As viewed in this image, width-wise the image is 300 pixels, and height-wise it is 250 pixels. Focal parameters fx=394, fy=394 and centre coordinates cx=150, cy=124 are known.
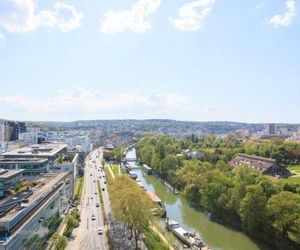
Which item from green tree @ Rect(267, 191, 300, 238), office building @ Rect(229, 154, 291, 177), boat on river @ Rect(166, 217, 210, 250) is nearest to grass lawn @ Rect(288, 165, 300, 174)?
office building @ Rect(229, 154, 291, 177)

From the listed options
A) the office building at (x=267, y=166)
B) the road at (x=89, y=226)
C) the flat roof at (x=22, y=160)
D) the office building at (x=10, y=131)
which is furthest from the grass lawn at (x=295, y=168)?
the office building at (x=10, y=131)

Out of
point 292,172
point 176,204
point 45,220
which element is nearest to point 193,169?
point 176,204

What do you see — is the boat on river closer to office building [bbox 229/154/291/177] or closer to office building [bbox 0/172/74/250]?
office building [bbox 0/172/74/250]

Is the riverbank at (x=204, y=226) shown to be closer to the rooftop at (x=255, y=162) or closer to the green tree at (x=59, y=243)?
the green tree at (x=59, y=243)

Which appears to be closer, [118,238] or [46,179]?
[118,238]

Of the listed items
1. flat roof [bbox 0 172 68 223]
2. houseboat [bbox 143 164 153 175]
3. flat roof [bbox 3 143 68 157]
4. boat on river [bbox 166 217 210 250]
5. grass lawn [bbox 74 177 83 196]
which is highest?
flat roof [bbox 3 143 68 157]

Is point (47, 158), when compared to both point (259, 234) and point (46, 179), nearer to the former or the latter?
point (46, 179)

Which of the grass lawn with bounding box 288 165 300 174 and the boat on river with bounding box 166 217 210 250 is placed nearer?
the boat on river with bounding box 166 217 210 250
